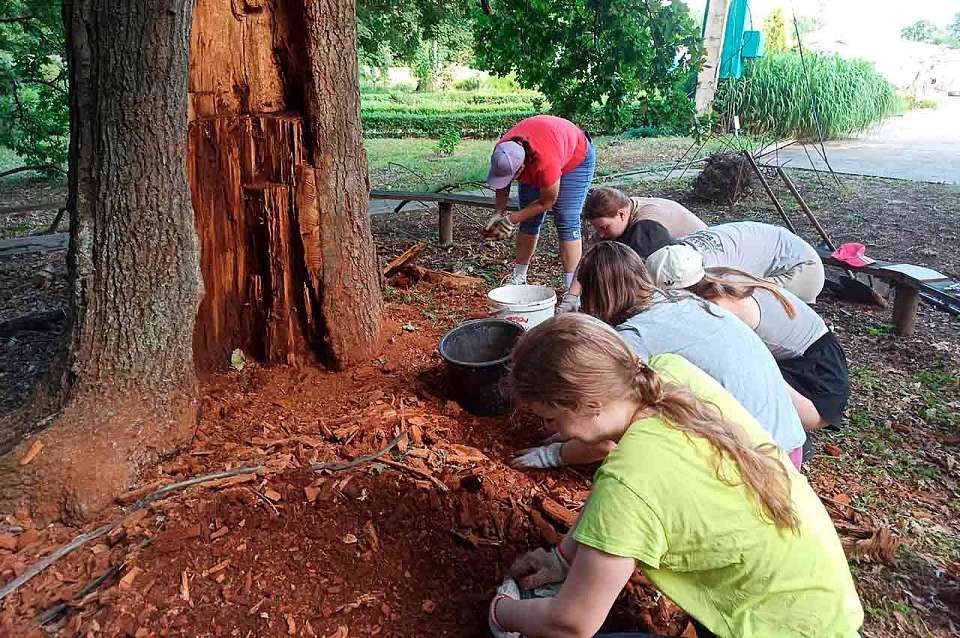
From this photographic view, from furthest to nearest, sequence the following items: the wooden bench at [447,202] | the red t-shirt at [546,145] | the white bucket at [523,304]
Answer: the wooden bench at [447,202] → the red t-shirt at [546,145] → the white bucket at [523,304]

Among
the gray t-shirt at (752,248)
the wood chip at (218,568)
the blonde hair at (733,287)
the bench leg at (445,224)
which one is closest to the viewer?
the wood chip at (218,568)

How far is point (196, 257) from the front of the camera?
98.8 inches

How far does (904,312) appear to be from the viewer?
Result: 4.00m

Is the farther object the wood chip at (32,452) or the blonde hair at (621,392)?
the wood chip at (32,452)

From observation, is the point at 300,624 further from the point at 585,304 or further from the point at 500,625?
the point at 585,304

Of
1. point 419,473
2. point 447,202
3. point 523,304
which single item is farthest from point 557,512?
point 447,202

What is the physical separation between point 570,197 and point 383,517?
9.22 ft

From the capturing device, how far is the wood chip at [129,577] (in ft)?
6.11

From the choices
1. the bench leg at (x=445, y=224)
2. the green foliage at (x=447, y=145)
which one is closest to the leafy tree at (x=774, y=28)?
the green foliage at (x=447, y=145)

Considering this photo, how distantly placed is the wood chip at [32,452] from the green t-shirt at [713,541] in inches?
71.9

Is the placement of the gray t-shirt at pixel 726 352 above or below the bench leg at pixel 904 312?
above

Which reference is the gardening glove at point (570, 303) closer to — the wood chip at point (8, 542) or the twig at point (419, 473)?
the twig at point (419, 473)

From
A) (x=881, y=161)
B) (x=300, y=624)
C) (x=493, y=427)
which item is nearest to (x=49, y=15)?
(x=493, y=427)

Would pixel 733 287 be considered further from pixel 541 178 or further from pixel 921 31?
pixel 921 31
